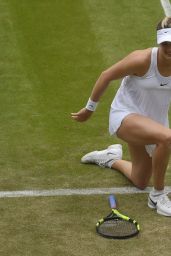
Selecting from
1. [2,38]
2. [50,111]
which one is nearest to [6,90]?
[50,111]

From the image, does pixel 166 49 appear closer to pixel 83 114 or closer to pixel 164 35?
pixel 164 35

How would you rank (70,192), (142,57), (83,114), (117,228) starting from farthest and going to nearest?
(70,192)
(83,114)
(142,57)
(117,228)

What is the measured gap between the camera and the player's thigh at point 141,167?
8.19 m

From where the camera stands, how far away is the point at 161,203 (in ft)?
25.2

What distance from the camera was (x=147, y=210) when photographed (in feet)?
25.6

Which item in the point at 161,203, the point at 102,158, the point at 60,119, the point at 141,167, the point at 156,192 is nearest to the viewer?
the point at 161,203

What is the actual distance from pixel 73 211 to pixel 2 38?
486 cm

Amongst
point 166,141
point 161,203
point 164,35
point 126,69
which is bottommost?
point 161,203

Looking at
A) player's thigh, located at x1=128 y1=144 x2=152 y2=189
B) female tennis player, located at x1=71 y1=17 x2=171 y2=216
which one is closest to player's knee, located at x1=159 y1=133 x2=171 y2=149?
female tennis player, located at x1=71 y1=17 x2=171 y2=216

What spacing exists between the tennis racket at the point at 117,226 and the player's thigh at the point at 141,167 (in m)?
0.81

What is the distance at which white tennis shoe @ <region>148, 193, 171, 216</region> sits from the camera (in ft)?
25.1

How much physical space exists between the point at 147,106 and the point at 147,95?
118 millimetres

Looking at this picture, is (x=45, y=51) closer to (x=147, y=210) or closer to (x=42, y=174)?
(x=42, y=174)

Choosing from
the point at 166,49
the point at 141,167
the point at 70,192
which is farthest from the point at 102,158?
the point at 166,49
